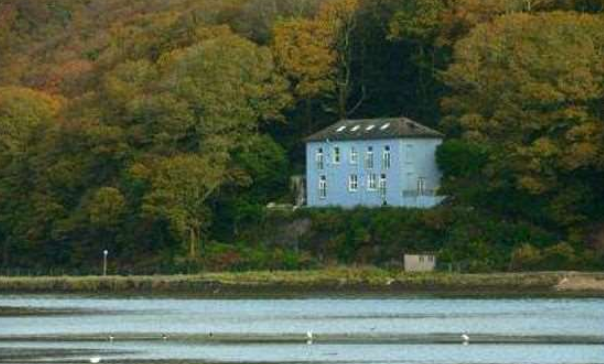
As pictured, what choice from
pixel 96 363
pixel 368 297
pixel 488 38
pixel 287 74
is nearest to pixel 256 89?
pixel 287 74

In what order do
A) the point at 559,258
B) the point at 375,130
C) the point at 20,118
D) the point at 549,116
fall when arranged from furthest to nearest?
1. the point at 20,118
2. the point at 375,130
3. the point at 549,116
4. the point at 559,258

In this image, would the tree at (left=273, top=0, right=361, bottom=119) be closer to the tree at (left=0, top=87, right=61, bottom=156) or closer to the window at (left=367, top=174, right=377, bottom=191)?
the window at (left=367, top=174, right=377, bottom=191)

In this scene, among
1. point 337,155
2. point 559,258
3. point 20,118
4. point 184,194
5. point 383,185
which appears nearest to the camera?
point 559,258

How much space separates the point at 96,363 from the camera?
6788cm

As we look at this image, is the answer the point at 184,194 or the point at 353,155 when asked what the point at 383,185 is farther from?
the point at 184,194

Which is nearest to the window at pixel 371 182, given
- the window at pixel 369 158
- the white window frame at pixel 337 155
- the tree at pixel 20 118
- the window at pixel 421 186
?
the window at pixel 369 158

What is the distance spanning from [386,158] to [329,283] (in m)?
14.5

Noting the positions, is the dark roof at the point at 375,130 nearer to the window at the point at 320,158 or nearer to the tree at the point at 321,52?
the window at the point at 320,158

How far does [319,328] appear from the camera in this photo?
263ft

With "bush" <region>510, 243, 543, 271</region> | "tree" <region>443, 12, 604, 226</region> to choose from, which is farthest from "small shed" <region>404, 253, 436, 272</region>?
"bush" <region>510, 243, 543, 271</region>

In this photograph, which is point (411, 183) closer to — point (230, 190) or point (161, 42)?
point (230, 190)

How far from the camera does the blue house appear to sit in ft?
384

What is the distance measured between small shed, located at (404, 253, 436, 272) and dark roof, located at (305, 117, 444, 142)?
10.9 metres

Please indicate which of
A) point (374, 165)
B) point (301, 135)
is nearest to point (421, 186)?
point (374, 165)
